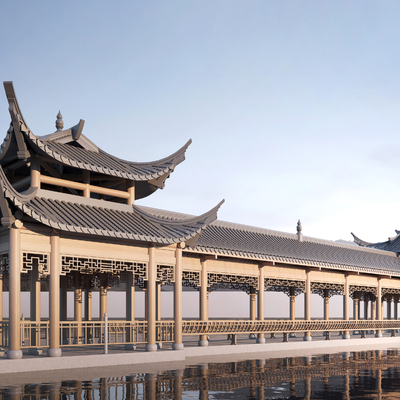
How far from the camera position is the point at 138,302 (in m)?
57.3

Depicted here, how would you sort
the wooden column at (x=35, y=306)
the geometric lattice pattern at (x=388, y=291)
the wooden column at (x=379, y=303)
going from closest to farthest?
1. the wooden column at (x=35, y=306)
2. the wooden column at (x=379, y=303)
3. the geometric lattice pattern at (x=388, y=291)

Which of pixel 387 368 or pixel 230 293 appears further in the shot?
pixel 230 293

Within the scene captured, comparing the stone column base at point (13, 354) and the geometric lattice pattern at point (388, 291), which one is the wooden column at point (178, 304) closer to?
the stone column base at point (13, 354)

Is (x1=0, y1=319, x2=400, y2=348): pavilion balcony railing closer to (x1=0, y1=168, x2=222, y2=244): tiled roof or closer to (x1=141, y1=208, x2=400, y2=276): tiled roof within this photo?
(x1=141, y1=208, x2=400, y2=276): tiled roof

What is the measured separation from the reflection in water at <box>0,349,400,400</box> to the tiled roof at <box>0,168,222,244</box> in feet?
14.4

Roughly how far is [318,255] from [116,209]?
14.2 m

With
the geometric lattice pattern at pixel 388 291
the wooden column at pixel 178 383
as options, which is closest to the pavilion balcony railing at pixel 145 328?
the geometric lattice pattern at pixel 388 291

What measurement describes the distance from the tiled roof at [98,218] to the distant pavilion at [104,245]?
4 cm

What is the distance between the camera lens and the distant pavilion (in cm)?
1616

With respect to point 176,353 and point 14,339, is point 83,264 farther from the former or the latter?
point 176,353

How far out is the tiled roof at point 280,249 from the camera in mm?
23531

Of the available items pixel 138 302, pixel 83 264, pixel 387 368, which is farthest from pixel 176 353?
pixel 138 302

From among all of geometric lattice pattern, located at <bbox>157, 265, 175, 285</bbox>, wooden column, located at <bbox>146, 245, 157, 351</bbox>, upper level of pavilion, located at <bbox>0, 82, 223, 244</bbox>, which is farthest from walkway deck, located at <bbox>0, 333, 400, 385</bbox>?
upper level of pavilion, located at <bbox>0, 82, 223, 244</bbox>

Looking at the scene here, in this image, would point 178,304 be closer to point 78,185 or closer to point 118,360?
point 118,360
